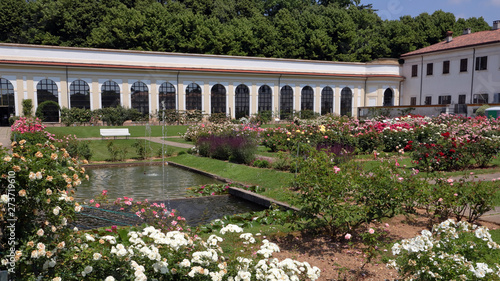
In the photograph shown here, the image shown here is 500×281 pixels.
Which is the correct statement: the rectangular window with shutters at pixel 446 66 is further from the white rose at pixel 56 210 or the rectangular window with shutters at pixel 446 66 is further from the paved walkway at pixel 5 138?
the white rose at pixel 56 210

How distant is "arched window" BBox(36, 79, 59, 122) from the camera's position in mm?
32875

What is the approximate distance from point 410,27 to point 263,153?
147 feet

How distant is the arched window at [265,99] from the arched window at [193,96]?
21.2ft

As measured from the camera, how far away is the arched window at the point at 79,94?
34.2 metres

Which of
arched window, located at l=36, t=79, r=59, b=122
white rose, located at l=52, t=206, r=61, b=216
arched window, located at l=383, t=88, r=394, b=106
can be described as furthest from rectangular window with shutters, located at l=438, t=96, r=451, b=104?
white rose, located at l=52, t=206, r=61, b=216

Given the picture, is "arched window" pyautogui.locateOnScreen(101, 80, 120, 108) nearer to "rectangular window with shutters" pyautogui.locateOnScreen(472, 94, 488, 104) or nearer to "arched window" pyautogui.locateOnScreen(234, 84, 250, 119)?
"arched window" pyautogui.locateOnScreen(234, 84, 250, 119)

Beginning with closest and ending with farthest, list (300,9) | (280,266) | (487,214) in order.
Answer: (280,266), (487,214), (300,9)

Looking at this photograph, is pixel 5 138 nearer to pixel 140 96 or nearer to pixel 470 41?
pixel 140 96

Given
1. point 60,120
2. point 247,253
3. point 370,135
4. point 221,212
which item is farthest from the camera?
point 60,120

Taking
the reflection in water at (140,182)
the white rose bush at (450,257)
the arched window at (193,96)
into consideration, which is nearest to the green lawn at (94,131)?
the reflection in water at (140,182)

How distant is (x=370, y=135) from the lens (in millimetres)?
14594

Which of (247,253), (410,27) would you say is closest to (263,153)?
(247,253)

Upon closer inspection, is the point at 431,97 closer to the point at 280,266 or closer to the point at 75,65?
the point at 75,65

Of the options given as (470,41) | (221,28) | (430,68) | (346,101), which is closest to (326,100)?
(346,101)
